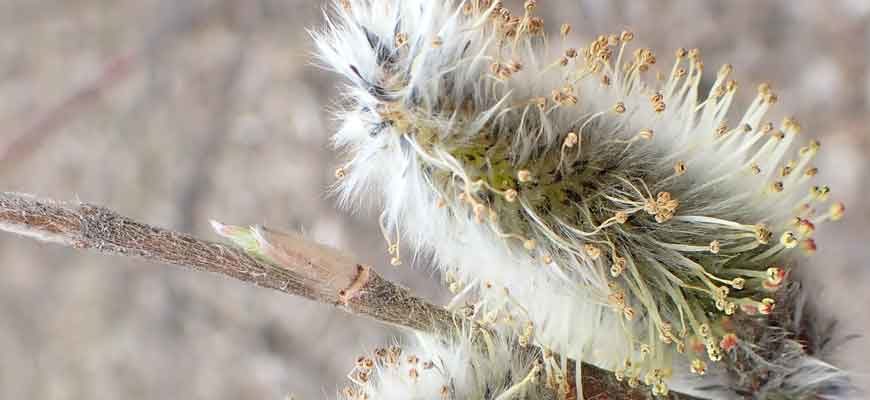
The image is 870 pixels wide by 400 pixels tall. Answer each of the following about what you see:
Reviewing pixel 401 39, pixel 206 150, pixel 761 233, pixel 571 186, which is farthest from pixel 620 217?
pixel 206 150

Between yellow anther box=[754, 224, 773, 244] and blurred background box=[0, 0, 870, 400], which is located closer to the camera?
yellow anther box=[754, 224, 773, 244]

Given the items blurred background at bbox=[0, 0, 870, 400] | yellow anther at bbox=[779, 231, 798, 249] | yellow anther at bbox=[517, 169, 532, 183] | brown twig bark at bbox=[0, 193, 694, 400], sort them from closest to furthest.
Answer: brown twig bark at bbox=[0, 193, 694, 400] < yellow anther at bbox=[517, 169, 532, 183] < yellow anther at bbox=[779, 231, 798, 249] < blurred background at bbox=[0, 0, 870, 400]

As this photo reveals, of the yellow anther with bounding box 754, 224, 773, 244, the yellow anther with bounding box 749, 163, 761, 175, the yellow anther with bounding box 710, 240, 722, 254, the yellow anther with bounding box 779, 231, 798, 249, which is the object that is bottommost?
the yellow anther with bounding box 710, 240, 722, 254

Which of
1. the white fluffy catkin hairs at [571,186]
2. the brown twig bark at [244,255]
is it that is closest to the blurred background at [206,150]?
the white fluffy catkin hairs at [571,186]

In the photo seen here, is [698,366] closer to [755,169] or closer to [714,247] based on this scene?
[714,247]

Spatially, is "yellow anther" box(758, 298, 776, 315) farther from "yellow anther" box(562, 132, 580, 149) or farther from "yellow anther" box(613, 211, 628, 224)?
"yellow anther" box(562, 132, 580, 149)

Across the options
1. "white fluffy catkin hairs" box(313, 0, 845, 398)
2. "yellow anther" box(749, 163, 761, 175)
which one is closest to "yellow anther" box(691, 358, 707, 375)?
"white fluffy catkin hairs" box(313, 0, 845, 398)

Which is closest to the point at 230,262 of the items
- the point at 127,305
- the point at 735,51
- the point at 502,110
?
the point at 502,110
